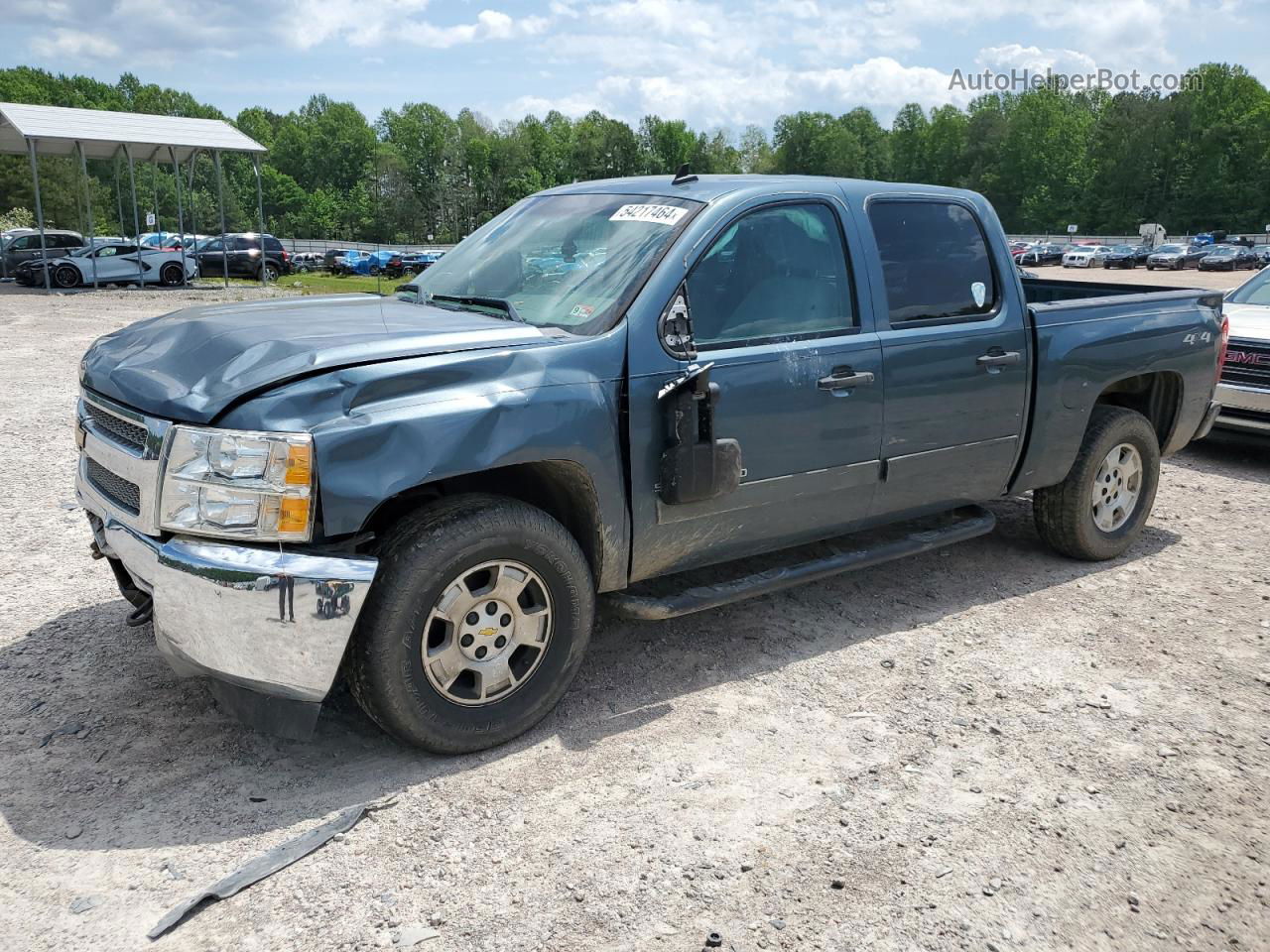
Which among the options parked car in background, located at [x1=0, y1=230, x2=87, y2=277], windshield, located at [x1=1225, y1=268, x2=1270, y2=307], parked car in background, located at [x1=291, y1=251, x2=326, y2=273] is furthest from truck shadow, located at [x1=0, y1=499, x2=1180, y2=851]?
parked car in background, located at [x1=291, y1=251, x2=326, y2=273]

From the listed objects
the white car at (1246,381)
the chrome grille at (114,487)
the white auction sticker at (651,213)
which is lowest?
the white car at (1246,381)

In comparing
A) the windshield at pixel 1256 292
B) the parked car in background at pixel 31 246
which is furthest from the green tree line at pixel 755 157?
the windshield at pixel 1256 292

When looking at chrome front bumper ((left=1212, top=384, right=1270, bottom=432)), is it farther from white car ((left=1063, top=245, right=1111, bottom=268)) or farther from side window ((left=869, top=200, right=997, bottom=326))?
white car ((left=1063, top=245, right=1111, bottom=268))

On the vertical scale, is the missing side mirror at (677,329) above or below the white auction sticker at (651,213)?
below

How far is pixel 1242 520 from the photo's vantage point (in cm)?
672

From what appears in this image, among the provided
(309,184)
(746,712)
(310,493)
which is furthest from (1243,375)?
(309,184)

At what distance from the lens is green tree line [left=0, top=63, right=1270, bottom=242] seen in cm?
9806

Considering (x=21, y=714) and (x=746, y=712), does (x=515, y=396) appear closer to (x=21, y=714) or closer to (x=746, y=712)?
(x=746, y=712)

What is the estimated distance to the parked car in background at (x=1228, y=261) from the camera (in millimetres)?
57531

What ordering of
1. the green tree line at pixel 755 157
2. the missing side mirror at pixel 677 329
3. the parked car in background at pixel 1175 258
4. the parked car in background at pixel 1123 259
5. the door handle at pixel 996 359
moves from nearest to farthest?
the missing side mirror at pixel 677 329
the door handle at pixel 996 359
the parked car in background at pixel 1175 258
the parked car in background at pixel 1123 259
the green tree line at pixel 755 157

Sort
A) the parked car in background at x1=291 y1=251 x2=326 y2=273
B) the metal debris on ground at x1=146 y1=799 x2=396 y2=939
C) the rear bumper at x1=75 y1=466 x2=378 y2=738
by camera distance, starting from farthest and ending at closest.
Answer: the parked car in background at x1=291 y1=251 x2=326 y2=273
the rear bumper at x1=75 y1=466 x2=378 y2=738
the metal debris on ground at x1=146 y1=799 x2=396 y2=939

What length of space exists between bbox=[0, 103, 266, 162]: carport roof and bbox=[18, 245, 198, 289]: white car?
2605 millimetres

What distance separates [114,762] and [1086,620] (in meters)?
4.17

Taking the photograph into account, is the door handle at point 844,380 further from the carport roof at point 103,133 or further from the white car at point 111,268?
the white car at point 111,268
